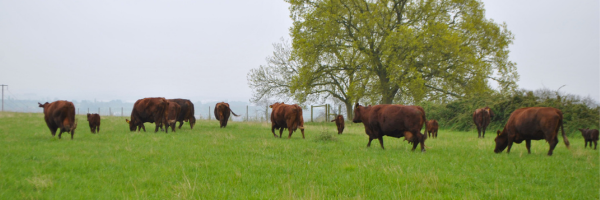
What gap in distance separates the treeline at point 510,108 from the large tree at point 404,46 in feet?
6.41

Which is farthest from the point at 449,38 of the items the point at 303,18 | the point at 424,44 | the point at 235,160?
the point at 235,160

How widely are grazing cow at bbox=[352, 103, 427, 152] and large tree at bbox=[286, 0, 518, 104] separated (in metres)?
15.7

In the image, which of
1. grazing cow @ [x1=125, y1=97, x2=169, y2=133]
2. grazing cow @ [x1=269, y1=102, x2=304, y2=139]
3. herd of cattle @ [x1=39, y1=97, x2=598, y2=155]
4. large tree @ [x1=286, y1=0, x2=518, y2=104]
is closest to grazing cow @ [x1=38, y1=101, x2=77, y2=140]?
herd of cattle @ [x1=39, y1=97, x2=598, y2=155]

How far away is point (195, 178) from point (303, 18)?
81.5 ft

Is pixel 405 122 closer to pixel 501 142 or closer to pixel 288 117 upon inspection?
pixel 501 142

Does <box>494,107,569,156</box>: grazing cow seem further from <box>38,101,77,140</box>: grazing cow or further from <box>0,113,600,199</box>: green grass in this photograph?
<box>38,101,77,140</box>: grazing cow

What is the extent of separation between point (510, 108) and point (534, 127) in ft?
43.5

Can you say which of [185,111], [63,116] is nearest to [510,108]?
[185,111]

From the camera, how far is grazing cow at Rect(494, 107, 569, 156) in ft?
29.9

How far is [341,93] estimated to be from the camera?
3269 centimetres

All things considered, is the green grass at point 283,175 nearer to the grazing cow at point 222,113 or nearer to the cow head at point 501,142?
the cow head at point 501,142

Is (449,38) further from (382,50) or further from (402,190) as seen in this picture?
(402,190)

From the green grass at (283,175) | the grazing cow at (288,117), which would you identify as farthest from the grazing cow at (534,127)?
the grazing cow at (288,117)

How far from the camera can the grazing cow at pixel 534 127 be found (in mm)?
9109
